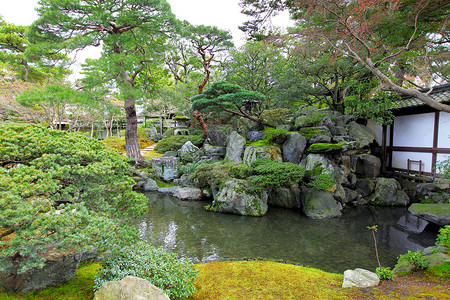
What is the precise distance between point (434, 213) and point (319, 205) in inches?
144

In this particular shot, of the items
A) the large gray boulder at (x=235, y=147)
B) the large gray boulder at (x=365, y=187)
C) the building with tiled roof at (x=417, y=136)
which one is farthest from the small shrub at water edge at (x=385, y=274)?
the large gray boulder at (x=235, y=147)

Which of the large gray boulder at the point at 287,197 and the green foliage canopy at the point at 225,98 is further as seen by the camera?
the green foliage canopy at the point at 225,98

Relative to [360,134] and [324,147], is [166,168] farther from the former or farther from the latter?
[360,134]

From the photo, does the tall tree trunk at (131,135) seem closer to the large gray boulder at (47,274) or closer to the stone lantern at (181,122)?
the stone lantern at (181,122)

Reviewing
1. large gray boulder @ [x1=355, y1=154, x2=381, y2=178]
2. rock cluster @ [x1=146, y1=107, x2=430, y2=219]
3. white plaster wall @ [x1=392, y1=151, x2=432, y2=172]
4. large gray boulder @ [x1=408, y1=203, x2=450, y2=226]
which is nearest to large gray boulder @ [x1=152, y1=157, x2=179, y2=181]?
rock cluster @ [x1=146, y1=107, x2=430, y2=219]

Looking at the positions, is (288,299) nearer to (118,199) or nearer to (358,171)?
(118,199)

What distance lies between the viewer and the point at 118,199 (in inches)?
138

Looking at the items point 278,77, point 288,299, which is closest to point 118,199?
point 288,299

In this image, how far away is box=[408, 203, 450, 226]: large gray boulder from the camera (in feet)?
24.0

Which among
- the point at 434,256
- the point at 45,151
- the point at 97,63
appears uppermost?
the point at 97,63

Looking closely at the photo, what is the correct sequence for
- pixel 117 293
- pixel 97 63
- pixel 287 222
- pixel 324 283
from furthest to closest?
1. pixel 97 63
2. pixel 287 222
3. pixel 324 283
4. pixel 117 293

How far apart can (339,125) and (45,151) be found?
1439 cm

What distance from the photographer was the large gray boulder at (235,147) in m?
12.9

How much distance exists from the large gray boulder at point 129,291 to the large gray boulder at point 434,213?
9.06 metres
